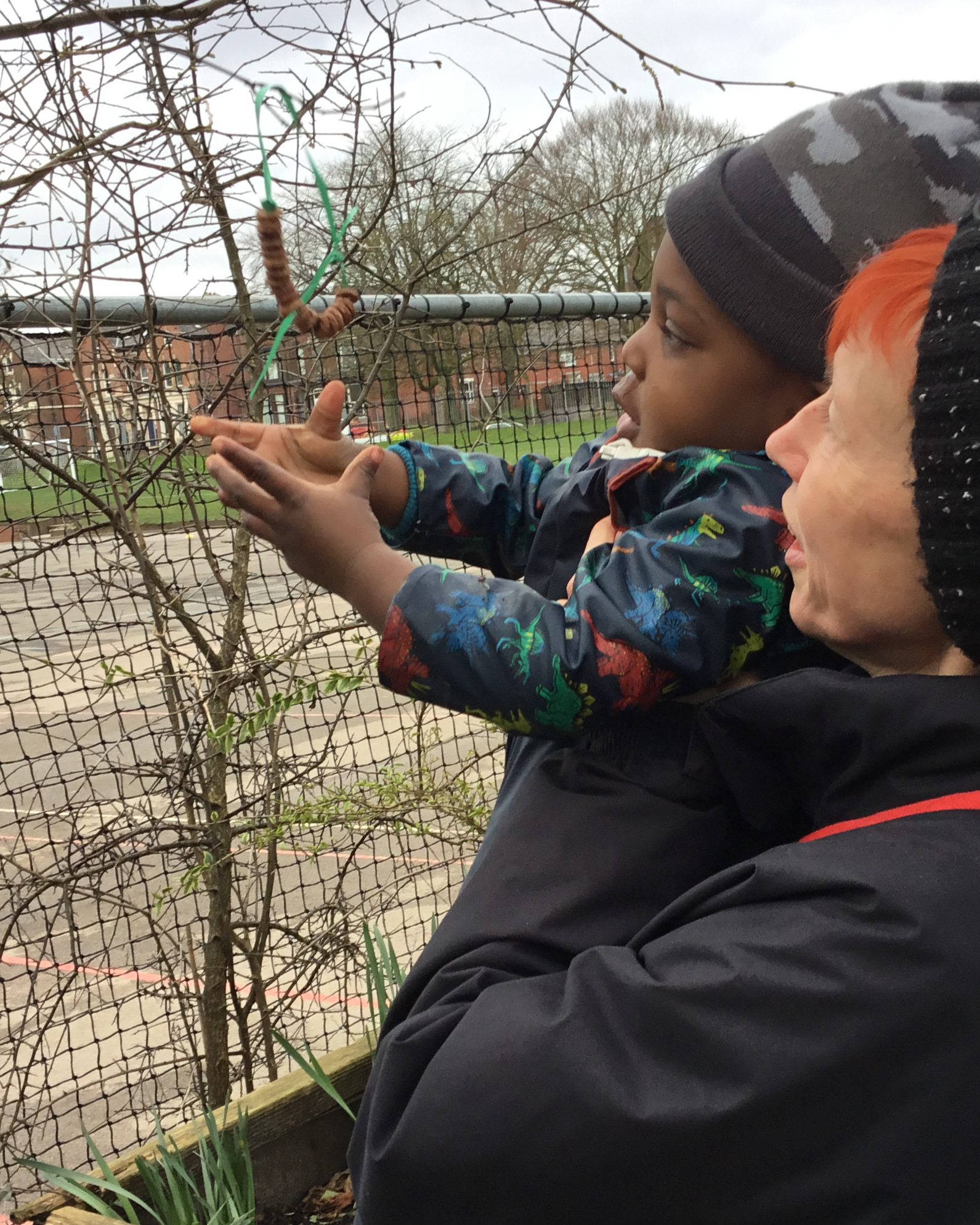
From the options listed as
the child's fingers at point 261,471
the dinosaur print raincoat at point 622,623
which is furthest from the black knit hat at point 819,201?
the child's fingers at point 261,471

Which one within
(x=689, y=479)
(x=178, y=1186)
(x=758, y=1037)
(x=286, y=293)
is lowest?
(x=178, y=1186)

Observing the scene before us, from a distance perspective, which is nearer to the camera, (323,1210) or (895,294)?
(895,294)

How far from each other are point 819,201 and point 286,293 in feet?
1.97

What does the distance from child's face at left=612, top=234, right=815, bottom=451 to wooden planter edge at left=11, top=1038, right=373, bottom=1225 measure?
5.89ft

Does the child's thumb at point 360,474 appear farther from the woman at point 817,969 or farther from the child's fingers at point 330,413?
the woman at point 817,969

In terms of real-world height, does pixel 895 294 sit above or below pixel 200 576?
above

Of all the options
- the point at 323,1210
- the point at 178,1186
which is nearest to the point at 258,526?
the point at 178,1186

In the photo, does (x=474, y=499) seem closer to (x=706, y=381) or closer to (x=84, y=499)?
(x=706, y=381)

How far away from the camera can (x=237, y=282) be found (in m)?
2.22

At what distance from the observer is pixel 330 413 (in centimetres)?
117

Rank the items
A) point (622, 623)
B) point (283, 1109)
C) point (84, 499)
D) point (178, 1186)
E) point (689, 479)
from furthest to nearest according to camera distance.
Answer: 1. point (283, 1109)
2. point (84, 499)
3. point (178, 1186)
4. point (689, 479)
5. point (622, 623)

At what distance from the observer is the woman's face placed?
0.85 meters

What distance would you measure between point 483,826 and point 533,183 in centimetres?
179

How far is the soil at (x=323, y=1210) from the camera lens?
7.94ft
